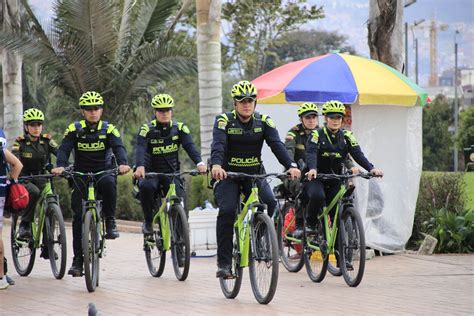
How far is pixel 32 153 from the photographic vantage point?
41.9 ft

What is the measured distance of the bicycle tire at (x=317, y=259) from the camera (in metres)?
11.7

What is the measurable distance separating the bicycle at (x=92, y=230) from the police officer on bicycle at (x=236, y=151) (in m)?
1.50

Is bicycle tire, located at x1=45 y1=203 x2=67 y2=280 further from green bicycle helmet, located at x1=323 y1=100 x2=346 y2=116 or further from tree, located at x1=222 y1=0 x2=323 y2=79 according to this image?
tree, located at x1=222 y1=0 x2=323 y2=79

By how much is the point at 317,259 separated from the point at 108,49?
479 inches

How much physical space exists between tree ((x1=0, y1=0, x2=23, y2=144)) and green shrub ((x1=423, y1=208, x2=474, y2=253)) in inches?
440

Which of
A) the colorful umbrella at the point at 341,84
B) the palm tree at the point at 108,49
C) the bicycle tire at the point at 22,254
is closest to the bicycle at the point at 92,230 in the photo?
the bicycle tire at the point at 22,254

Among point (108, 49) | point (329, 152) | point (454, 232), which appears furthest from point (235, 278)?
point (108, 49)

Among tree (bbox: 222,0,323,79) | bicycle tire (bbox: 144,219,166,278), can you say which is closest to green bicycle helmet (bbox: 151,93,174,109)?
bicycle tire (bbox: 144,219,166,278)

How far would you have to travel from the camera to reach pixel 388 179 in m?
14.8

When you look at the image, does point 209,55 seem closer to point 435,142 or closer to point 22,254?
point 22,254

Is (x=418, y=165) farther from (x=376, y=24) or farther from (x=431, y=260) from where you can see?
(x=376, y=24)

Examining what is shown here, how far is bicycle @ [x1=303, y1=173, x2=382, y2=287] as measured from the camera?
1122cm

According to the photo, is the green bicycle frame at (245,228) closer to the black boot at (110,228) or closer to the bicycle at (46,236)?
the black boot at (110,228)

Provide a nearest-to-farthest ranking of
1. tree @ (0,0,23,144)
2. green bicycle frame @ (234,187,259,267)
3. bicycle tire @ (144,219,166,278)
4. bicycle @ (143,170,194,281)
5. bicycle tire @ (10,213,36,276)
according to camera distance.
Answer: green bicycle frame @ (234,187,259,267)
bicycle @ (143,170,194,281)
bicycle tire @ (144,219,166,278)
bicycle tire @ (10,213,36,276)
tree @ (0,0,23,144)
